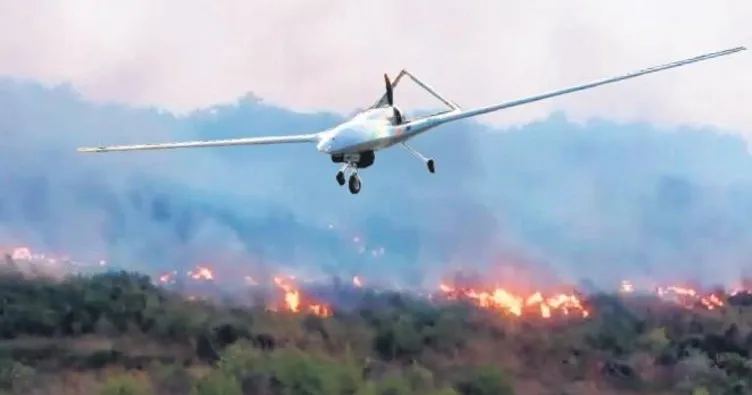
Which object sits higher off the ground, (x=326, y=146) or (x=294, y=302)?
(x=326, y=146)

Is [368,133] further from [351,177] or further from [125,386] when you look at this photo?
[125,386]

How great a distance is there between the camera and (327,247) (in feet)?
100

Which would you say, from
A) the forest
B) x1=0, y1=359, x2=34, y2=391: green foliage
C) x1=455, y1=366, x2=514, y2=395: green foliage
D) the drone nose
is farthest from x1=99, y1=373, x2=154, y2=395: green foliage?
the drone nose

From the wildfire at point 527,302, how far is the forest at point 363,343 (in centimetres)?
21

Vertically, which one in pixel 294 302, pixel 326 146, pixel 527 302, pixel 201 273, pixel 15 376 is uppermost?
pixel 326 146

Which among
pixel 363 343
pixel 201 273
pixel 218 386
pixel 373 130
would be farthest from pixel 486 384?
pixel 373 130

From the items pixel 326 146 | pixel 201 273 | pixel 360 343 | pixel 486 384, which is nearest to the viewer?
pixel 326 146

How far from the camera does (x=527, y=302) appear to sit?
30406 mm

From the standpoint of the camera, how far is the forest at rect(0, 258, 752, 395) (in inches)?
1107

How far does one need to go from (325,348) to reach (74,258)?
653 centimetres

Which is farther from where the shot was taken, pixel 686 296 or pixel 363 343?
pixel 686 296

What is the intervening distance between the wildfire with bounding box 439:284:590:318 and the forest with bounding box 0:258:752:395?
205 millimetres

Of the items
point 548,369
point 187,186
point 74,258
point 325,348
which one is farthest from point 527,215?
point 74,258

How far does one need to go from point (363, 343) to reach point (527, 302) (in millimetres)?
4285
